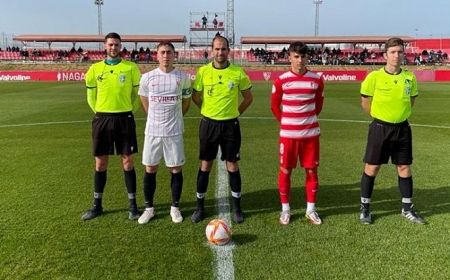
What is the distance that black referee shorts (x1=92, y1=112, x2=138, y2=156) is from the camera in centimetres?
453

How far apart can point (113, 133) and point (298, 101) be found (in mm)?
2087

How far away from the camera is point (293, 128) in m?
4.40

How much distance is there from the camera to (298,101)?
435 cm

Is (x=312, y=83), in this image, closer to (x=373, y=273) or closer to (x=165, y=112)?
(x=165, y=112)

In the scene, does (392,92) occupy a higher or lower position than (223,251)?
higher

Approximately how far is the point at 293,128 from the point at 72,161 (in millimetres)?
4539

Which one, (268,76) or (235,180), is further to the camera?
(268,76)

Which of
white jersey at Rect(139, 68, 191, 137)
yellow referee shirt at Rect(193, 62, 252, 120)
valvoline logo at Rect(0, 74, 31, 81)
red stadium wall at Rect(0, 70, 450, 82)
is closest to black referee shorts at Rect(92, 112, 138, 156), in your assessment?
white jersey at Rect(139, 68, 191, 137)

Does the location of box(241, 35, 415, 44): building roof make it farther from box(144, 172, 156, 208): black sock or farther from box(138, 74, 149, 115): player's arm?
box(144, 172, 156, 208): black sock

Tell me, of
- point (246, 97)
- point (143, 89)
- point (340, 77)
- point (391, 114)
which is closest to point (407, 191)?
point (391, 114)

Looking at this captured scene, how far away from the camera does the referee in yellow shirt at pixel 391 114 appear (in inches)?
172

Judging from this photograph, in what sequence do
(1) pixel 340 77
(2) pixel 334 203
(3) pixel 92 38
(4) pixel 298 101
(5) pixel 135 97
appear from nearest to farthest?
1. (4) pixel 298 101
2. (5) pixel 135 97
3. (2) pixel 334 203
4. (1) pixel 340 77
5. (3) pixel 92 38

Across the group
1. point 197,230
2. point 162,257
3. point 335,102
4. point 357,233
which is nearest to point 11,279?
point 162,257

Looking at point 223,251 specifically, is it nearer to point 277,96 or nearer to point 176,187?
point 176,187
